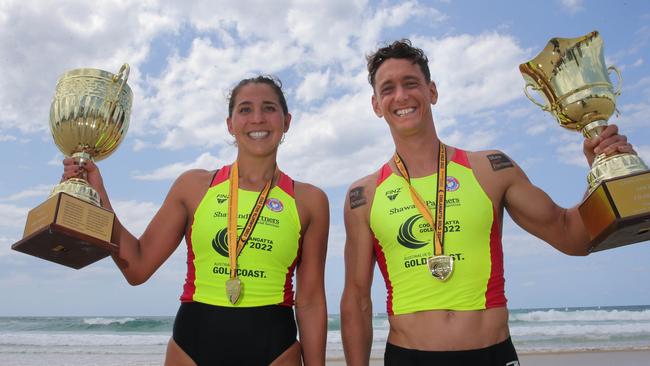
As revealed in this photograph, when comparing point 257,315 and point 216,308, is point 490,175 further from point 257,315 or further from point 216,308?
point 216,308

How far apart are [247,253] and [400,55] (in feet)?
5.22

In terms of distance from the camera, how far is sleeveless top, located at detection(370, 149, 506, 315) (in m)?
2.80

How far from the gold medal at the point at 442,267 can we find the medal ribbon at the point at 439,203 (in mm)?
42

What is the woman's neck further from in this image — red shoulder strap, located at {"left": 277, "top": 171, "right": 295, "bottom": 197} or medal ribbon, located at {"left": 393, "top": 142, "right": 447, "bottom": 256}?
medal ribbon, located at {"left": 393, "top": 142, "right": 447, "bottom": 256}

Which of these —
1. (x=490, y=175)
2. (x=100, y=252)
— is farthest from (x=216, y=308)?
(x=490, y=175)

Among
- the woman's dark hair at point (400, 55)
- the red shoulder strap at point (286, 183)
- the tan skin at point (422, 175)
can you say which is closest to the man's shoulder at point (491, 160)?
the tan skin at point (422, 175)

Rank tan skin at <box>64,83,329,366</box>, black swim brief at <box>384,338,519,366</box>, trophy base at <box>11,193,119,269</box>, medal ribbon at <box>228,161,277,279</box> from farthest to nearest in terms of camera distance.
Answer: tan skin at <box>64,83,329,366</box> < medal ribbon at <box>228,161,277,279</box> < black swim brief at <box>384,338,519,366</box> < trophy base at <box>11,193,119,269</box>

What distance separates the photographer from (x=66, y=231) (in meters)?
2.48

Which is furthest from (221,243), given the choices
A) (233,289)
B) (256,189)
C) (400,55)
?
(400,55)

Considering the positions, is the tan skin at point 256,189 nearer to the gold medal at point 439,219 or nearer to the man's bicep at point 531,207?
the gold medal at point 439,219

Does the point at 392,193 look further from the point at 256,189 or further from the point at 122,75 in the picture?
the point at 122,75

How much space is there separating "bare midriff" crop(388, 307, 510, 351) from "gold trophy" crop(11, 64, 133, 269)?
1631mm

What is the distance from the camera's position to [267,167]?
11.4ft

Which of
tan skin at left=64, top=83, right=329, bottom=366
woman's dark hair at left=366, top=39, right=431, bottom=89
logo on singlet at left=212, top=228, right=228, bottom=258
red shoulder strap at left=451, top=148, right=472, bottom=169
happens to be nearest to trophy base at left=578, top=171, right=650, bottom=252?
red shoulder strap at left=451, top=148, right=472, bottom=169
